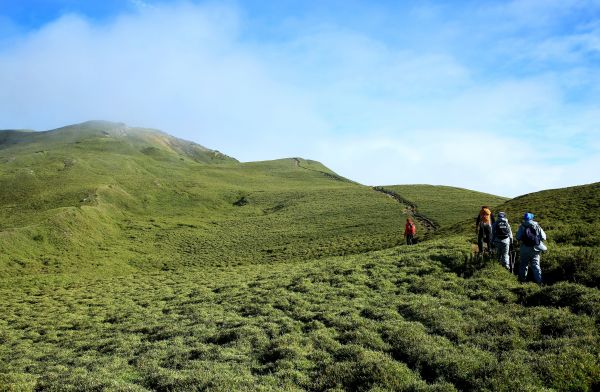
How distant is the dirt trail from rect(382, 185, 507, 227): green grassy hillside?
2.89 ft

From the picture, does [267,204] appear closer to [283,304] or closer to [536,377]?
[283,304]

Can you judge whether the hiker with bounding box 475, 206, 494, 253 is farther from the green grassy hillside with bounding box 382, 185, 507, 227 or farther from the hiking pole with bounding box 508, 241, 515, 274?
the green grassy hillside with bounding box 382, 185, 507, 227

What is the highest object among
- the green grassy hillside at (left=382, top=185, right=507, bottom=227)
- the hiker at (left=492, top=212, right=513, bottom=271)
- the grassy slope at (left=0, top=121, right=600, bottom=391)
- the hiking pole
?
the green grassy hillside at (left=382, top=185, right=507, bottom=227)

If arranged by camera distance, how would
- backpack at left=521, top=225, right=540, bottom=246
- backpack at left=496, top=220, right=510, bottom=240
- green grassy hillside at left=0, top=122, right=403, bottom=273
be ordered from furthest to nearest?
green grassy hillside at left=0, top=122, right=403, bottom=273
backpack at left=496, top=220, right=510, bottom=240
backpack at left=521, top=225, right=540, bottom=246

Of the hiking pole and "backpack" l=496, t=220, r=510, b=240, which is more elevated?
"backpack" l=496, t=220, r=510, b=240

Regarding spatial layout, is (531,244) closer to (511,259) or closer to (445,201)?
(511,259)

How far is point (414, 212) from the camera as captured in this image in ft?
264

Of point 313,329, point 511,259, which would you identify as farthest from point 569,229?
point 313,329

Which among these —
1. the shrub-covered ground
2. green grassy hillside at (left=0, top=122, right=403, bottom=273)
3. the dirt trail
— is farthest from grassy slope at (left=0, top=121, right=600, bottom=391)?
the dirt trail

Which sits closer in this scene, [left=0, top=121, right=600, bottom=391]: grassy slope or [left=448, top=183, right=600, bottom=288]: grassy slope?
[left=0, top=121, right=600, bottom=391]: grassy slope

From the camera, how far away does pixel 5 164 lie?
123 metres

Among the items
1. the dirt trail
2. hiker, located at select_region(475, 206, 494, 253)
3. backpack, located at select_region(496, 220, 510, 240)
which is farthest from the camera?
the dirt trail

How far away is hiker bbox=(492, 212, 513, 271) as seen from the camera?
23.9m

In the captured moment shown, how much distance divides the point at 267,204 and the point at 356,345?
9623cm
